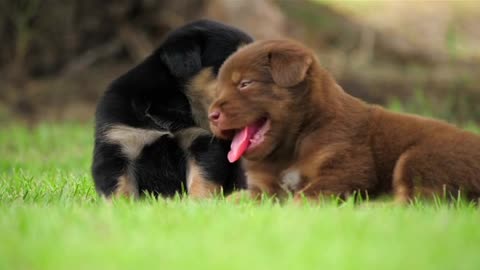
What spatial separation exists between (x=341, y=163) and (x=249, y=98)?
0.56 meters

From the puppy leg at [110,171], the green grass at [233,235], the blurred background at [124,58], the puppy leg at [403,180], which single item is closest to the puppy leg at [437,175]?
the puppy leg at [403,180]

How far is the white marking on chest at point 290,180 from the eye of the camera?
410 centimetres

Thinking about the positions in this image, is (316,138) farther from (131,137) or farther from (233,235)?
(233,235)

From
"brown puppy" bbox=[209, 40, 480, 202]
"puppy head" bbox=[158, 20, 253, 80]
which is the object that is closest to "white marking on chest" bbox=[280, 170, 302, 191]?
"brown puppy" bbox=[209, 40, 480, 202]

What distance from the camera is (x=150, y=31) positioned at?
36.7 ft

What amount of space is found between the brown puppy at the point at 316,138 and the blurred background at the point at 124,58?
5.25 meters

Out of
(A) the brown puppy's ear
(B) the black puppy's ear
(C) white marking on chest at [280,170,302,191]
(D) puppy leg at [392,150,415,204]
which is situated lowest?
(C) white marking on chest at [280,170,302,191]

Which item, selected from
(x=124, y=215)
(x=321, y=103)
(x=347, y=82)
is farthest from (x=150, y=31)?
(x=124, y=215)

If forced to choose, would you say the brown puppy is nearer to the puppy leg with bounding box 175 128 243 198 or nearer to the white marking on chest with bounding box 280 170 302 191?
the white marking on chest with bounding box 280 170 302 191

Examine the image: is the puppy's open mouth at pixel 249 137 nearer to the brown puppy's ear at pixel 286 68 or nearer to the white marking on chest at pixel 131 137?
the brown puppy's ear at pixel 286 68

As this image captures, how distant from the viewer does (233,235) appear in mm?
2963

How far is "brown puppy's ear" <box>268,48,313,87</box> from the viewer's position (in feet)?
13.2

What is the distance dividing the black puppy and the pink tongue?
1.27 ft

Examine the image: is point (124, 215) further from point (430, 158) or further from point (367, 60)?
point (367, 60)
